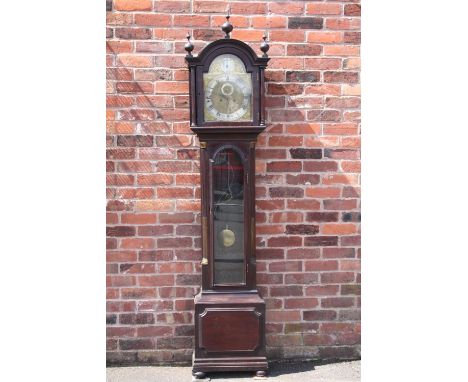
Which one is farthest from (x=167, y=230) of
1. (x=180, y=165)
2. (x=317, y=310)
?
(x=317, y=310)

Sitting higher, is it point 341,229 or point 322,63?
point 322,63

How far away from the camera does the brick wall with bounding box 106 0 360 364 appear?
3002 mm

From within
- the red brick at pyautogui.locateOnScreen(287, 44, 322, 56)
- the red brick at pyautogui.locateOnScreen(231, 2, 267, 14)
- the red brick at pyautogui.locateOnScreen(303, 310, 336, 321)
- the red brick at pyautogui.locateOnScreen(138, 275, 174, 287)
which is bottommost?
the red brick at pyautogui.locateOnScreen(303, 310, 336, 321)

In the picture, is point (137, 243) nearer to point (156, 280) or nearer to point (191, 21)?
point (156, 280)

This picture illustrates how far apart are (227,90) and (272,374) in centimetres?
157

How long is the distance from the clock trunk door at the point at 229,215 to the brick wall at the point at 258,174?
24 cm

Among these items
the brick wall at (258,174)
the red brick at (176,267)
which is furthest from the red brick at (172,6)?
the red brick at (176,267)

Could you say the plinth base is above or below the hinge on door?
below

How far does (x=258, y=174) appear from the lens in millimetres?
3045

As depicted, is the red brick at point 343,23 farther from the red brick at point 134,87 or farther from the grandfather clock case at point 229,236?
the red brick at point 134,87

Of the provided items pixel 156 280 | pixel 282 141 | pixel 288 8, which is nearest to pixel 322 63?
pixel 288 8

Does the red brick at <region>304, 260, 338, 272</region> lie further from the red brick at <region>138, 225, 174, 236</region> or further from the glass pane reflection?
the red brick at <region>138, 225, 174, 236</region>

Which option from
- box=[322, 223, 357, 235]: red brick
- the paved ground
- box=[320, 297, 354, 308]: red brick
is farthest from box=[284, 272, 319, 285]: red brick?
the paved ground

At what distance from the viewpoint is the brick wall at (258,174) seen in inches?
118
